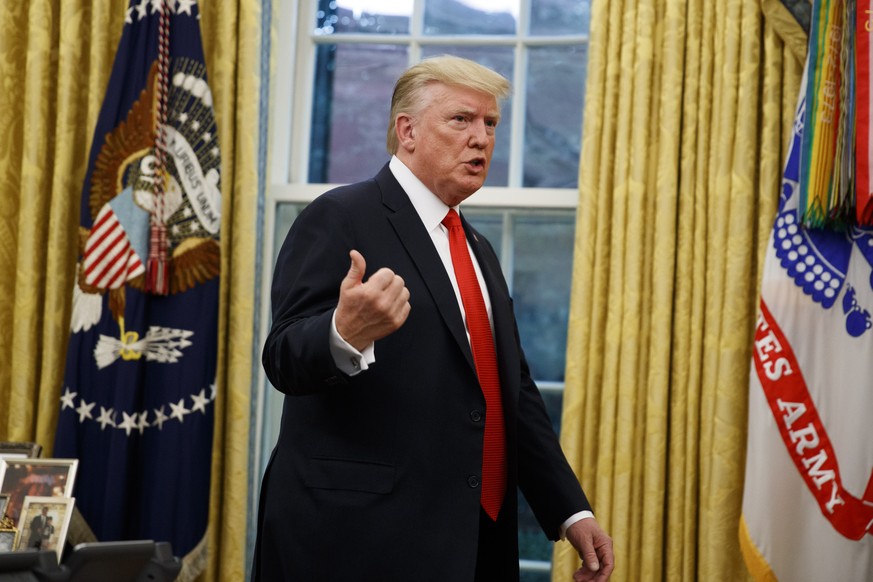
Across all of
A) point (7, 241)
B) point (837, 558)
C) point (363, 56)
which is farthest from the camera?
point (363, 56)

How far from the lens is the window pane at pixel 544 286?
3.48 meters

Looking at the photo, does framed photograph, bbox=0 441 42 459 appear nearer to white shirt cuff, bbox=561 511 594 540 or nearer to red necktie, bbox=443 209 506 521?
red necktie, bbox=443 209 506 521

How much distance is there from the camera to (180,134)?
10.9 feet

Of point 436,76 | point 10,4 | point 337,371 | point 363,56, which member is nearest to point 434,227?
point 436,76

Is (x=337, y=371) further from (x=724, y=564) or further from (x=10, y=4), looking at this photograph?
(x=10, y=4)

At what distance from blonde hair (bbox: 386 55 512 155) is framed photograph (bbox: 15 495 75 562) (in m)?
0.92

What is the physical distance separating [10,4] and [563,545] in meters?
2.51

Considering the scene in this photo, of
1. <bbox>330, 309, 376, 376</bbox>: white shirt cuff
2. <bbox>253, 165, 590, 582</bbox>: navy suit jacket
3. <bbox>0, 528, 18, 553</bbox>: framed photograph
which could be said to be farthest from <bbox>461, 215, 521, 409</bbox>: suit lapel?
<bbox>0, 528, 18, 553</bbox>: framed photograph

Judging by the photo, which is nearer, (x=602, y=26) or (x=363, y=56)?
(x=602, y=26)

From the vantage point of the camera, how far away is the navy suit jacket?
5.52 ft

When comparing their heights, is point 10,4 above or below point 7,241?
above

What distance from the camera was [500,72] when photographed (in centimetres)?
365

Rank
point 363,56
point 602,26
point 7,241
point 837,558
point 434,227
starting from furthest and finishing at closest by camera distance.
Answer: point 363,56 → point 7,241 → point 602,26 → point 837,558 → point 434,227

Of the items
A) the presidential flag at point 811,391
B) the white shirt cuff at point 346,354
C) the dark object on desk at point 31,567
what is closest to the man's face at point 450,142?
the white shirt cuff at point 346,354
